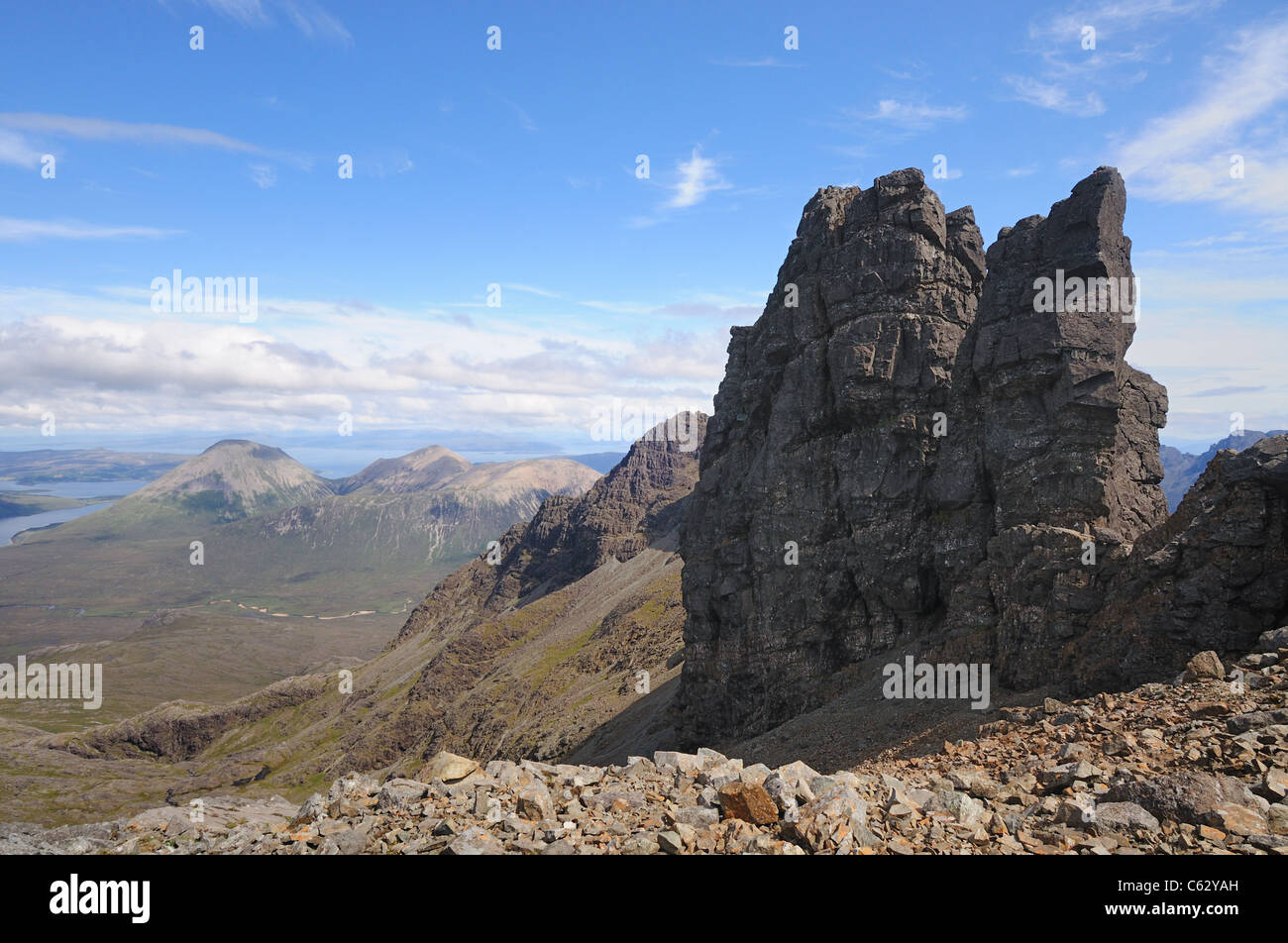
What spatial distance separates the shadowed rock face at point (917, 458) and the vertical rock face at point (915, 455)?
0.53ft

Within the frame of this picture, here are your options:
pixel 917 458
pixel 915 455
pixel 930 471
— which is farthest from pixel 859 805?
pixel 915 455

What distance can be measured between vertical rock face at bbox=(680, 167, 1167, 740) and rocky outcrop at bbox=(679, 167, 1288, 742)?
0.57 ft

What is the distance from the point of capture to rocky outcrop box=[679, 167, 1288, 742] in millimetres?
43375

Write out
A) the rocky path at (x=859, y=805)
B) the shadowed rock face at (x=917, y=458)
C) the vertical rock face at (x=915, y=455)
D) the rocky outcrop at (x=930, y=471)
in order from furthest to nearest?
the vertical rock face at (x=915, y=455), the shadowed rock face at (x=917, y=458), the rocky outcrop at (x=930, y=471), the rocky path at (x=859, y=805)

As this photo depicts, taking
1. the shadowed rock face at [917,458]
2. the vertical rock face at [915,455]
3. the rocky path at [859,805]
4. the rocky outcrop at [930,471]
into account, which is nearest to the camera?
the rocky path at [859,805]

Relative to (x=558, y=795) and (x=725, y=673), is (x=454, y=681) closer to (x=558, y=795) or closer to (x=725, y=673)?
(x=725, y=673)

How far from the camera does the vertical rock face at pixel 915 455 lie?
151 ft

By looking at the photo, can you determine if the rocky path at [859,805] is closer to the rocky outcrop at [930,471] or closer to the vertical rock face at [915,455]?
the rocky outcrop at [930,471]

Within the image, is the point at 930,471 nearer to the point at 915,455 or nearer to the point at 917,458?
the point at 917,458

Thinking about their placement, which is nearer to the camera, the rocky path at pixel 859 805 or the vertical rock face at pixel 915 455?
the rocky path at pixel 859 805

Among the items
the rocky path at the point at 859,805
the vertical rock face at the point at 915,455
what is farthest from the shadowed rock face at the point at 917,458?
the rocky path at the point at 859,805

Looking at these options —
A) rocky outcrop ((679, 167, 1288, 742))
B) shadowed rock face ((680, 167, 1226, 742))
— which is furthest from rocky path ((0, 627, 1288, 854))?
shadowed rock face ((680, 167, 1226, 742))

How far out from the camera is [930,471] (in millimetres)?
58375
